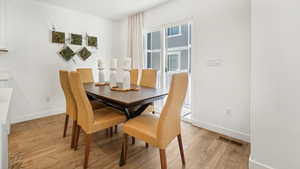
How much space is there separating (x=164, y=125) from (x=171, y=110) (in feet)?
0.51

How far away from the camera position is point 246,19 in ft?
6.88

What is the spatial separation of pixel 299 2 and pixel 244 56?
0.98m

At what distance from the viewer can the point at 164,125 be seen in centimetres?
134

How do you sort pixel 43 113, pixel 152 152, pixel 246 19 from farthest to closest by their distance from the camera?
1. pixel 43 113
2. pixel 246 19
3. pixel 152 152

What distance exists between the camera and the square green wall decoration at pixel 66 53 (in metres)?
3.37

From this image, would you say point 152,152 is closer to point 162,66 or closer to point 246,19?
point 162,66

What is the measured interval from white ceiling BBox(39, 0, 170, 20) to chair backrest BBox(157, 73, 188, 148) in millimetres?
2447

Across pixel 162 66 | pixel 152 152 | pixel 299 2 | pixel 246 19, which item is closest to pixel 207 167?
pixel 152 152

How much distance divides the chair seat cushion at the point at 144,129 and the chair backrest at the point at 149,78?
917mm

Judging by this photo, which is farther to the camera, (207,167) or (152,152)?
(152,152)

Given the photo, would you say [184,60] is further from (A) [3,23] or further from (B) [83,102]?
(A) [3,23]

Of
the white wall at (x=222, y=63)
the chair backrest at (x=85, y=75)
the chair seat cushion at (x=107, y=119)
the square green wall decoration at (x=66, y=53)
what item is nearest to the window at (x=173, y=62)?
the white wall at (x=222, y=63)

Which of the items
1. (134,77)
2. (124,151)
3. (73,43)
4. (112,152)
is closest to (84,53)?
(73,43)

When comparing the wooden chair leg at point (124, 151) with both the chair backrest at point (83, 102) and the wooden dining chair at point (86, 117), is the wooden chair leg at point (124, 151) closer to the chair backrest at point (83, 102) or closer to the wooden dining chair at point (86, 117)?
the wooden dining chair at point (86, 117)
